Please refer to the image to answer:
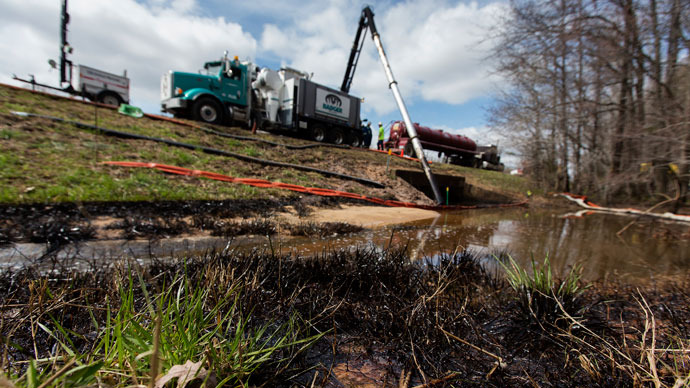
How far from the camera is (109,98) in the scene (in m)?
16.3

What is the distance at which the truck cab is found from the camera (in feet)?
40.5

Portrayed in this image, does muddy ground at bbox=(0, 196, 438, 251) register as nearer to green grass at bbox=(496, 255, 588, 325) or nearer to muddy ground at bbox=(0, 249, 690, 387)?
muddy ground at bbox=(0, 249, 690, 387)

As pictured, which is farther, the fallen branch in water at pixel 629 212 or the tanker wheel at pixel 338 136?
the tanker wheel at pixel 338 136

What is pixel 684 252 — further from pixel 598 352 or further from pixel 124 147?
pixel 124 147

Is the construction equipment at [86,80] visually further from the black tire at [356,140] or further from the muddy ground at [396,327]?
the muddy ground at [396,327]

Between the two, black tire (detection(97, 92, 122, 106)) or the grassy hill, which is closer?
the grassy hill

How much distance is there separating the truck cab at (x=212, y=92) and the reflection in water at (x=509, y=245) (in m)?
10.9

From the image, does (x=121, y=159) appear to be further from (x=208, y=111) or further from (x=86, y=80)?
(x=86, y=80)

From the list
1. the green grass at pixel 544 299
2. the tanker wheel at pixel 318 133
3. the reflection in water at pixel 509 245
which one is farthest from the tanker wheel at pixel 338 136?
the green grass at pixel 544 299

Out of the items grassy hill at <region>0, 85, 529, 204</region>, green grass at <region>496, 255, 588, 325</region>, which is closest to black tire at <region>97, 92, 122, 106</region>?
grassy hill at <region>0, 85, 529, 204</region>

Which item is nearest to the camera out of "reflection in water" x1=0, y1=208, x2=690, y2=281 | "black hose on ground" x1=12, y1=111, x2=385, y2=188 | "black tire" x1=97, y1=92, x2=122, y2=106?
"reflection in water" x1=0, y1=208, x2=690, y2=281

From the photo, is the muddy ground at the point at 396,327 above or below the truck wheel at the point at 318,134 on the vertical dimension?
below

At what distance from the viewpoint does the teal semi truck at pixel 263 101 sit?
1258 centimetres

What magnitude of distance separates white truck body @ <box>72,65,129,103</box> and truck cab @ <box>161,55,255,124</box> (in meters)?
5.99
